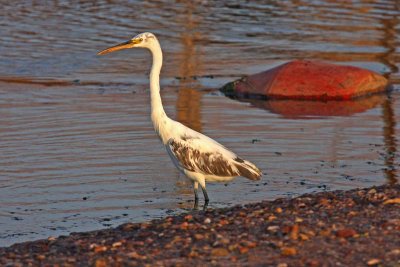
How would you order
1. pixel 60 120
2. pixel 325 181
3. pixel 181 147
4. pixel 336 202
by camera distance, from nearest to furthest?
pixel 336 202
pixel 181 147
pixel 325 181
pixel 60 120

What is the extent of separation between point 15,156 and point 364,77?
272 inches

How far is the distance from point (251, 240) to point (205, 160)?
304cm

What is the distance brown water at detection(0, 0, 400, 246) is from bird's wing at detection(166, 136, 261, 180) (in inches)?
15.2

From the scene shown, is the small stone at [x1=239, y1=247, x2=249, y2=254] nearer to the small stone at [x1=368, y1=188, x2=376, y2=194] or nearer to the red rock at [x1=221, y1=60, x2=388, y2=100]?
the small stone at [x1=368, y1=188, x2=376, y2=194]

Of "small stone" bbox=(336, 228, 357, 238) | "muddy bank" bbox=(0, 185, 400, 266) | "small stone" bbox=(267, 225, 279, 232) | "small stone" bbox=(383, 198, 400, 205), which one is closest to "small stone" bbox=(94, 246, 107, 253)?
"muddy bank" bbox=(0, 185, 400, 266)

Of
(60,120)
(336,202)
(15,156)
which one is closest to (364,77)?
(60,120)

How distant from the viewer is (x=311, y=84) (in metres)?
18.4

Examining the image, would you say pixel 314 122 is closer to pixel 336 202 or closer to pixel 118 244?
pixel 336 202

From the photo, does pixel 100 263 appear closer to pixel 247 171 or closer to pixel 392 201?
pixel 392 201

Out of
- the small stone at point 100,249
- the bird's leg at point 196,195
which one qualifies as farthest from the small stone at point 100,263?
the bird's leg at point 196,195

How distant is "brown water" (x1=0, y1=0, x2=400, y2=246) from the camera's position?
12.5 metres

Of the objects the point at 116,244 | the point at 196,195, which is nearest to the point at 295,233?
the point at 116,244

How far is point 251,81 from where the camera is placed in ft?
61.5

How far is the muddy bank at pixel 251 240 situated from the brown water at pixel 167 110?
4.47 ft
